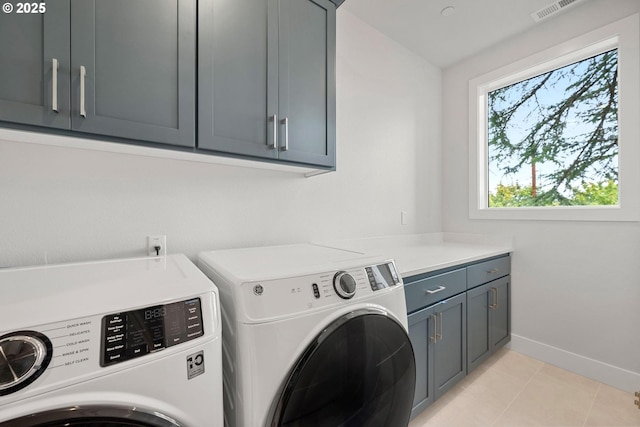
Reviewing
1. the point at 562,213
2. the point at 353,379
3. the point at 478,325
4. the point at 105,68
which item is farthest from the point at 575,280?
the point at 105,68

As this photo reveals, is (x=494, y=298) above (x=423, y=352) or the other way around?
above

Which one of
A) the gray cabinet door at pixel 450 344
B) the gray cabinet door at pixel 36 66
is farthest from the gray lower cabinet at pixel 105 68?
the gray cabinet door at pixel 450 344

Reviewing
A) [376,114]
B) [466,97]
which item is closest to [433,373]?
[376,114]

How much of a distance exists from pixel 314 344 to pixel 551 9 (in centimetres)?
272

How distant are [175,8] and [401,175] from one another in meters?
1.91

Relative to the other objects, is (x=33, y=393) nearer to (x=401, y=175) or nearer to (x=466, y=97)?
(x=401, y=175)

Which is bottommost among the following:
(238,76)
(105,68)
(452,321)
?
(452,321)

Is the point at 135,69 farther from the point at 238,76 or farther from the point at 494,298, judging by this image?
the point at 494,298

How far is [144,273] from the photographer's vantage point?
889 mm

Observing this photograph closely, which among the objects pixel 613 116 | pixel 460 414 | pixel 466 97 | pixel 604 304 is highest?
pixel 466 97

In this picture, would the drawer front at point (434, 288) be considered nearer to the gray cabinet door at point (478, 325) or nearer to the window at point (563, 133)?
the gray cabinet door at point (478, 325)

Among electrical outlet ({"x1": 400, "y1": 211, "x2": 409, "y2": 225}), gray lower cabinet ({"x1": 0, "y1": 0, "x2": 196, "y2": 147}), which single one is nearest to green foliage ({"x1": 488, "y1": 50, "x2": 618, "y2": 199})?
Answer: electrical outlet ({"x1": 400, "y1": 211, "x2": 409, "y2": 225})

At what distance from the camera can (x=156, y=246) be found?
49.7 inches

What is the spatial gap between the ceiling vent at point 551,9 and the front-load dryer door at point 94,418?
3006mm
